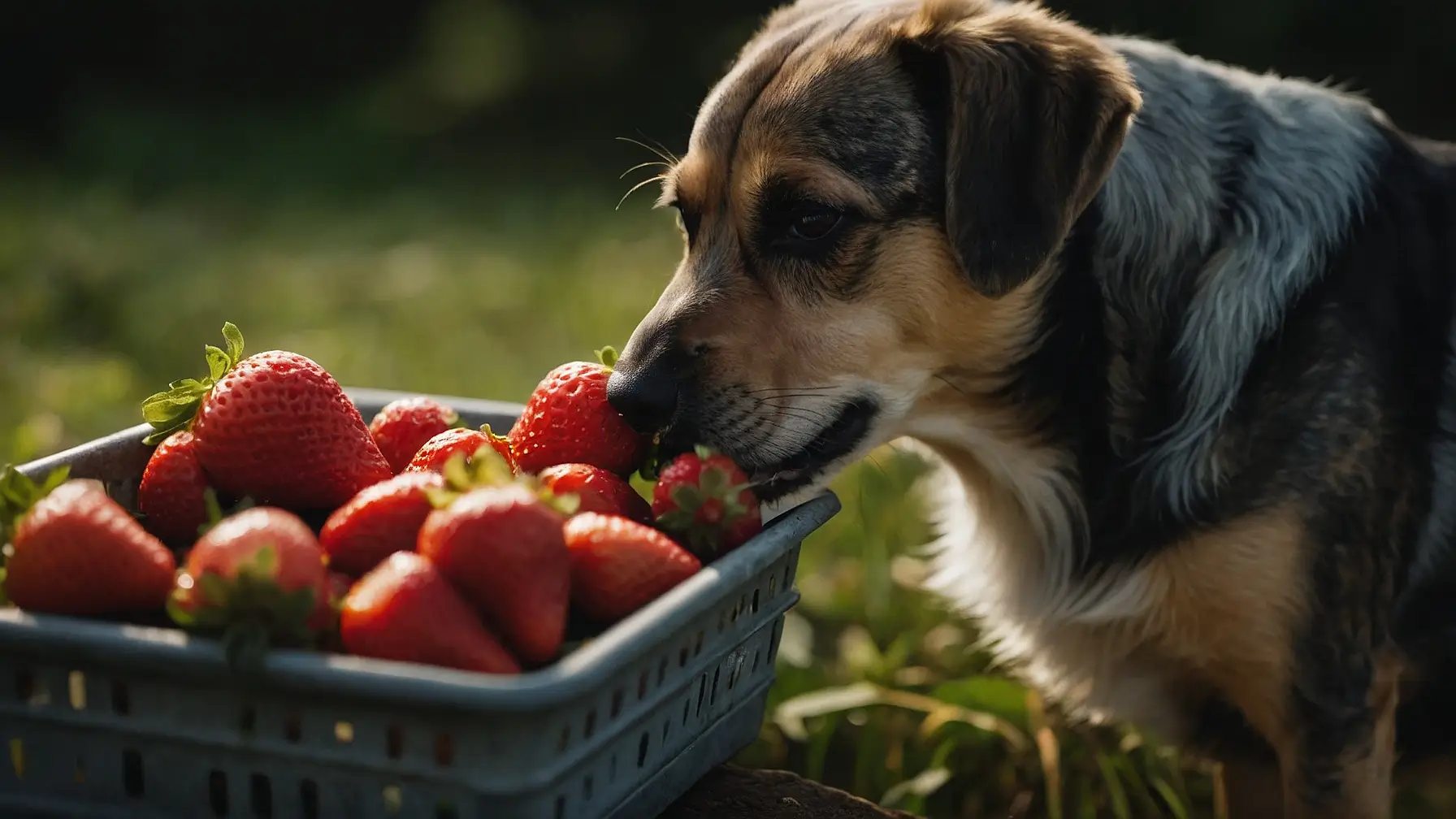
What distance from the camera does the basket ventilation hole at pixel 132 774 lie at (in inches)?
77.6

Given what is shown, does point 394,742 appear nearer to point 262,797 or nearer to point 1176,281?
point 262,797

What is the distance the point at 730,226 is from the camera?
3045 mm

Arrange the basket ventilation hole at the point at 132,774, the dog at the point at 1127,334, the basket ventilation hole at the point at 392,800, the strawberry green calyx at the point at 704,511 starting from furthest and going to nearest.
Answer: the dog at the point at 1127,334 < the strawberry green calyx at the point at 704,511 < the basket ventilation hole at the point at 132,774 < the basket ventilation hole at the point at 392,800

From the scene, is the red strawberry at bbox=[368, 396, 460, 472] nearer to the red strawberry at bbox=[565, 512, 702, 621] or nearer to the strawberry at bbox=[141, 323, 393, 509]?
the strawberry at bbox=[141, 323, 393, 509]

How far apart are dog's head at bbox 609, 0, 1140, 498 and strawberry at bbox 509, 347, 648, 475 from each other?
2.7 inches

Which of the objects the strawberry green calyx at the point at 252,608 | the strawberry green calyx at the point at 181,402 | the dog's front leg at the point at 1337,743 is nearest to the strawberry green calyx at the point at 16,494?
the strawberry green calyx at the point at 181,402

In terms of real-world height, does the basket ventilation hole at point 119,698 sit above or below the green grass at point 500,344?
above

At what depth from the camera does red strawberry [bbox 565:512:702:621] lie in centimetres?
210

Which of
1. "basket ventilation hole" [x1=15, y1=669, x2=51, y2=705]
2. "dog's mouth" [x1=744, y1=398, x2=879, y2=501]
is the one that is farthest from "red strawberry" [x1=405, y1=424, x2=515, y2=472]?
"basket ventilation hole" [x1=15, y1=669, x2=51, y2=705]

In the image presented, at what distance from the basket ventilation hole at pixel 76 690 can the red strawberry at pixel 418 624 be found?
35cm

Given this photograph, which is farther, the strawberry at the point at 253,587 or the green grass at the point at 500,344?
the green grass at the point at 500,344

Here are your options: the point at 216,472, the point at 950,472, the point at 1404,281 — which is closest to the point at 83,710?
the point at 216,472

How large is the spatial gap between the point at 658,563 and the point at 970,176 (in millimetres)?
1143

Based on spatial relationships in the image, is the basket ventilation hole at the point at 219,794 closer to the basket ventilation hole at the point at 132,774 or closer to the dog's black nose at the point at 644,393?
the basket ventilation hole at the point at 132,774
